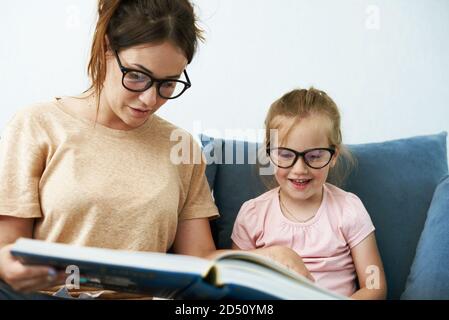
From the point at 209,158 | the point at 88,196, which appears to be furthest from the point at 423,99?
the point at 88,196

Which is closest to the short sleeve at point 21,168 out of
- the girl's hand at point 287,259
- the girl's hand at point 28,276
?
the girl's hand at point 28,276

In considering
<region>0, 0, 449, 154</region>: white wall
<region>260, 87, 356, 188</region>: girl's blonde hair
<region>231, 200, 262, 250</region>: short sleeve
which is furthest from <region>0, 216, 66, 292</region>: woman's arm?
<region>0, 0, 449, 154</region>: white wall

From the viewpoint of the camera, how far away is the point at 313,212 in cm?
146

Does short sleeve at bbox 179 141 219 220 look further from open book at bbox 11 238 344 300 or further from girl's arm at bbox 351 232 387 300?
open book at bbox 11 238 344 300

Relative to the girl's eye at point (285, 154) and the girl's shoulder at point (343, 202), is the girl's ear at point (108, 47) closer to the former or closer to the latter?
the girl's eye at point (285, 154)

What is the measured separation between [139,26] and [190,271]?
625 millimetres

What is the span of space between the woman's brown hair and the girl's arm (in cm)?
66

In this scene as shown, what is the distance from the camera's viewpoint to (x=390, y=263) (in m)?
1.49

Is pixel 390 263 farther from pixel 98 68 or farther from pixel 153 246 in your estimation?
pixel 98 68

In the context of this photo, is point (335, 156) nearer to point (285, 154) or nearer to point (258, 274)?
point (285, 154)

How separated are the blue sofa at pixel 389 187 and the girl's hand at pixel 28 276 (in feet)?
2.24

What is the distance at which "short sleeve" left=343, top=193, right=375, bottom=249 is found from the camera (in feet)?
4.57

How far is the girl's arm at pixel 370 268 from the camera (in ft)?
4.36

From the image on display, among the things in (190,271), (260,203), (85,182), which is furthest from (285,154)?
(190,271)
